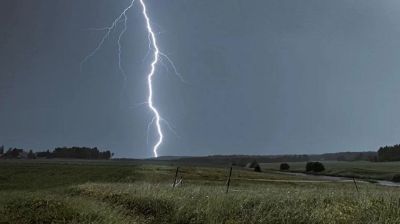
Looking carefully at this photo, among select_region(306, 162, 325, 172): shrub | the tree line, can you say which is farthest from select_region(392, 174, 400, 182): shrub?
the tree line

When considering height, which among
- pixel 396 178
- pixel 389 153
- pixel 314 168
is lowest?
pixel 396 178

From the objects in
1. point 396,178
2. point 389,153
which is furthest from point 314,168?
point 389,153

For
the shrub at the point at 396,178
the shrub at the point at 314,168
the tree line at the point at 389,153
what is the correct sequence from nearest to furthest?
the shrub at the point at 396,178 < the shrub at the point at 314,168 < the tree line at the point at 389,153

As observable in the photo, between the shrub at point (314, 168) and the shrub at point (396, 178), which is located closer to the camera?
the shrub at point (396, 178)

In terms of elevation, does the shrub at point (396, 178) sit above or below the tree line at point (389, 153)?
below

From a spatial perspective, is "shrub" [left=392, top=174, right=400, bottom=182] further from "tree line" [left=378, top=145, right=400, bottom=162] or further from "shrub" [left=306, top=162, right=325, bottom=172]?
"tree line" [left=378, top=145, right=400, bottom=162]

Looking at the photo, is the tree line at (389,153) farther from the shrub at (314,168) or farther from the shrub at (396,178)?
the shrub at (396,178)

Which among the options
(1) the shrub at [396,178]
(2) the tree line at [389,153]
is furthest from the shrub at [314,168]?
(2) the tree line at [389,153]

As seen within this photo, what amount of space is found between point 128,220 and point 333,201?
751 centimetres

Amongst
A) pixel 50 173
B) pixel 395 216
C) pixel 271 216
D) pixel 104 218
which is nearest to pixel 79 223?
pixel 104 218

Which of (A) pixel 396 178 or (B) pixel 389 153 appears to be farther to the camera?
(B) pixel 389 153

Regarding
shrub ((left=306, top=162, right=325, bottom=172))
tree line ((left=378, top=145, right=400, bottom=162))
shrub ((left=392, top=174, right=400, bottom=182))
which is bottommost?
shrub ((left=392, top=174, right=400, bottom=182))

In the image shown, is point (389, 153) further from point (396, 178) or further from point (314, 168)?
point (396, 178)

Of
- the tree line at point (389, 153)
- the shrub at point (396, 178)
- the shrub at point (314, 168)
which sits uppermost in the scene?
the tree line at point (389, 153)
